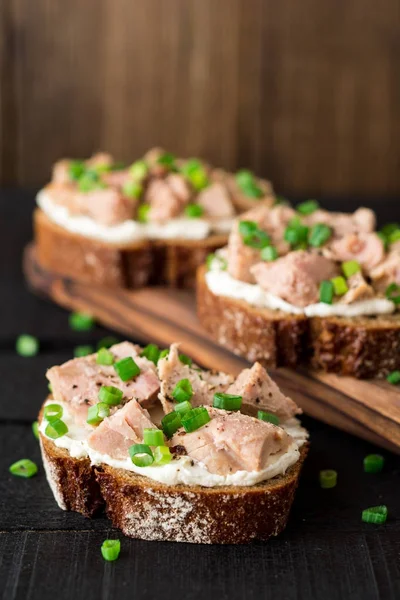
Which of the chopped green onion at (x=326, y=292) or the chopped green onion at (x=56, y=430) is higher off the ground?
the chopped green onion at (x=326, y=292)

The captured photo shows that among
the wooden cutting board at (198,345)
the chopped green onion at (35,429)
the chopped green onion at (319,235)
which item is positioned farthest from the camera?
the chopped green onion at (319,235)

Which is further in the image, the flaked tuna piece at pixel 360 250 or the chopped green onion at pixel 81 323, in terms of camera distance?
the chopped green onion at pixel 81 323

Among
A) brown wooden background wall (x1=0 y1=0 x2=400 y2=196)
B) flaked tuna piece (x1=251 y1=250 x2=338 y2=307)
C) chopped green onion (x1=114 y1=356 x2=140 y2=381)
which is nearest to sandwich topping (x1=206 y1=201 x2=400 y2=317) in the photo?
flaked tuna piece (x1=251 y1=250 x2=338 y2=307)

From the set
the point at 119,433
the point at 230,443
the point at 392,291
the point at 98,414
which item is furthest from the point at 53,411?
the point at 392,291

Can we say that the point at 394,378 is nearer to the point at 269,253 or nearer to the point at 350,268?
the point at 350,268

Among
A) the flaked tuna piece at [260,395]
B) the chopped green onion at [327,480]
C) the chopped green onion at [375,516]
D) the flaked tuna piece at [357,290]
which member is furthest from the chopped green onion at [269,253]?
the chopped green onion at [375,516]

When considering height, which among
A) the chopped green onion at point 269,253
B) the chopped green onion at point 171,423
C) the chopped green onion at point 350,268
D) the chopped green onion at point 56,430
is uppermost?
the chopped green onion at point 269,253

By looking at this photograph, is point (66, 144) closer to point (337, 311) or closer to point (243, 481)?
point (337, 311)

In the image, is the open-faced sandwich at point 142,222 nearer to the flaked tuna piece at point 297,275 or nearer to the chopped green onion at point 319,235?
the chopped green onion at point 319,235
